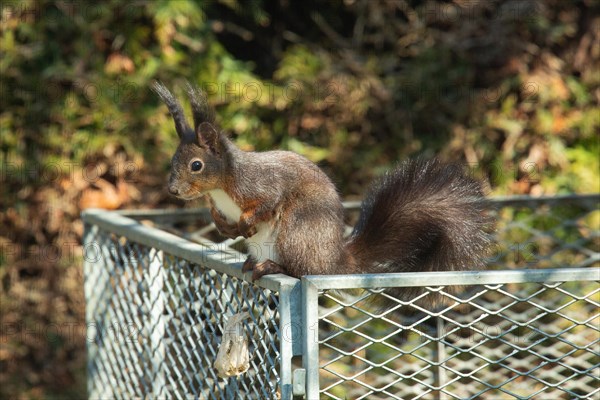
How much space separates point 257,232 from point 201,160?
21 centimetres

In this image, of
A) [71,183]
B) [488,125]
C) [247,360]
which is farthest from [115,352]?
[488,125]

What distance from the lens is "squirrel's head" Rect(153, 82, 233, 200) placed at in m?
1.95

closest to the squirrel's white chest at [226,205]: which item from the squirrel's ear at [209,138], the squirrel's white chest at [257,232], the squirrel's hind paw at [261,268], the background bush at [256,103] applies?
the squirrel's white chest at [257,232]

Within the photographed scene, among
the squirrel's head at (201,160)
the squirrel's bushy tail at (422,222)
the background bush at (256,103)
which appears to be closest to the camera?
the squirrel's bushy tail at (422,222)

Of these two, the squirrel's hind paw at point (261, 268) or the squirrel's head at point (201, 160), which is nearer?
the squirrel's hind paw at point (261, 268)

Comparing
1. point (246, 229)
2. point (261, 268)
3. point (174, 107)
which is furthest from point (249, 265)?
point (174, 107)

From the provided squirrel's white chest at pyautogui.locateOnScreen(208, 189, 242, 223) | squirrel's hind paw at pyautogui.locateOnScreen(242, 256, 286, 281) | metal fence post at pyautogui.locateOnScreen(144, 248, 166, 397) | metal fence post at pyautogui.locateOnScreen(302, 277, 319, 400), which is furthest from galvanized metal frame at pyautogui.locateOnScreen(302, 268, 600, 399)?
metal fence post at pyautogui.locateOnScreen(144, 248, 166, 397)

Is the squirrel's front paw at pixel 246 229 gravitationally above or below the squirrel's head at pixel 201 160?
below

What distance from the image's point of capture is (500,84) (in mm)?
3711

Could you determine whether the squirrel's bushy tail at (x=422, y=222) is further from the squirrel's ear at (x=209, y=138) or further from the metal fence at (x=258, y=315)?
the squirrel's ear at (x=209, y=138)

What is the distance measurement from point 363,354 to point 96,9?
1.72 meters

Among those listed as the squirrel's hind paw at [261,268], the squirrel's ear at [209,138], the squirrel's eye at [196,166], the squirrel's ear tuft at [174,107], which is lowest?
the squirrel's hind paw at [261,268]

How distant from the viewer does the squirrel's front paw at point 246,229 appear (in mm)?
1882

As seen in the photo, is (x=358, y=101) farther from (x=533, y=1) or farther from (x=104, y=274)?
(x=104, y=274)
